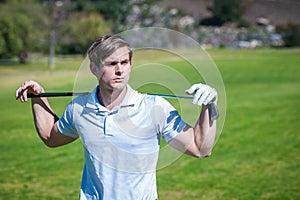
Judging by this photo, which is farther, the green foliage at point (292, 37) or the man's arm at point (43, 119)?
the green foliage at point (292, 37)

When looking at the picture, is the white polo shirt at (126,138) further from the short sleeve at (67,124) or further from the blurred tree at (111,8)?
A: the blurred tree at (111,8)

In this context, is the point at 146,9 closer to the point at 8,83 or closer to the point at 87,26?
the point at 87,26

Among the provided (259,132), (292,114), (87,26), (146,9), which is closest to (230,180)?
(259,132)

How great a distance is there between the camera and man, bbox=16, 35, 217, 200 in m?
3.22

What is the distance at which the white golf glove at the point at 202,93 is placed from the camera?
9.94 ft

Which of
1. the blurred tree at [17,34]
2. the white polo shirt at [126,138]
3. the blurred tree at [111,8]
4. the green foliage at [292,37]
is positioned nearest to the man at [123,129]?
the white polo shirt at [126,138]

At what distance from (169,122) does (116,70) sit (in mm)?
366

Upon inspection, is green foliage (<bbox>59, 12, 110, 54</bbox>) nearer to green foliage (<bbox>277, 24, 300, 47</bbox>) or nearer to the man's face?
green foliage (<bbox>277, 24, 300, 47</bbox>)

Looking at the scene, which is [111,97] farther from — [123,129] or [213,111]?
[213,111]

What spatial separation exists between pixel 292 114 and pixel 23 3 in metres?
50.8

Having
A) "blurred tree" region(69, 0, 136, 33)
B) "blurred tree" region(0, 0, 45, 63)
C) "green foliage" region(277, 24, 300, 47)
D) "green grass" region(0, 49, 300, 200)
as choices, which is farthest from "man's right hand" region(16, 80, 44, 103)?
"green foliage" region(277, 24, 300, 47)

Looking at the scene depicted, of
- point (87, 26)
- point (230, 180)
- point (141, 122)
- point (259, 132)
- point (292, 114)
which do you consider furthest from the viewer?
point (87, 26)

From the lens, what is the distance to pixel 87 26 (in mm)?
62906

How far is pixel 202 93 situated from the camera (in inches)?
120
